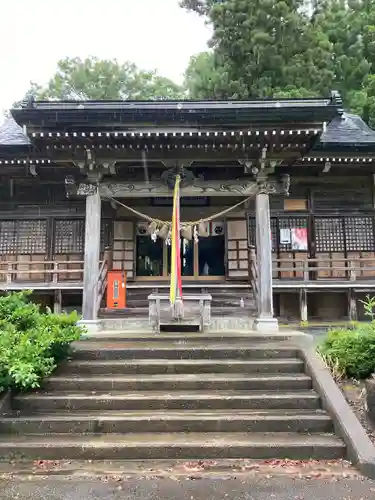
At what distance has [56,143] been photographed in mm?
8945

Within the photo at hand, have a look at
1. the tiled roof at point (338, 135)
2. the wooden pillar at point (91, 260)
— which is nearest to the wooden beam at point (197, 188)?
the wooden pillar at point (91, 260)

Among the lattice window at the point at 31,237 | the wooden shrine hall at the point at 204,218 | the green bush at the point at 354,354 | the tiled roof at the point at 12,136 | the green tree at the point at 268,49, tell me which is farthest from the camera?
the green tree at the point at 268,49

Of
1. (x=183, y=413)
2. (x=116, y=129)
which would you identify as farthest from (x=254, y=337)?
(x=116, y=129)

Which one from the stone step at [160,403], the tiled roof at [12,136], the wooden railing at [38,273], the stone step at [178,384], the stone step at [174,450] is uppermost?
the tiled roof at [12,136]

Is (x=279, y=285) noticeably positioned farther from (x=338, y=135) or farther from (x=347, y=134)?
(x=347, y=134)

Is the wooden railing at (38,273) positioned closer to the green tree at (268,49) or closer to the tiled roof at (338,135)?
the tiled roof at (338,135)

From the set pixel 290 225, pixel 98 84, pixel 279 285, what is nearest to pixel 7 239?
pixel 279 285

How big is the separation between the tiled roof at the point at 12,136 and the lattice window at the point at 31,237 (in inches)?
99.6

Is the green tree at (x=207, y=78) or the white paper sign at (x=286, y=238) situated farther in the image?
the green tree at (x=207, y=78)

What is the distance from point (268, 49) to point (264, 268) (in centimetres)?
1759

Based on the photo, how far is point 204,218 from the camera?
12133 mm

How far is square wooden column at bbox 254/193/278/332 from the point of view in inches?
365

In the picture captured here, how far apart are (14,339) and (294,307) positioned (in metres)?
8.80

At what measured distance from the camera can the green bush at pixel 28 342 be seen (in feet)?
18.1
